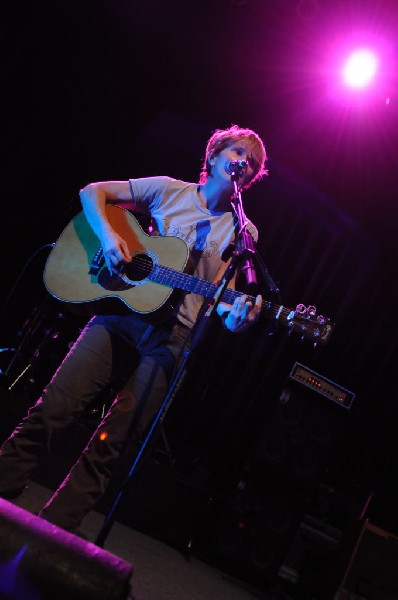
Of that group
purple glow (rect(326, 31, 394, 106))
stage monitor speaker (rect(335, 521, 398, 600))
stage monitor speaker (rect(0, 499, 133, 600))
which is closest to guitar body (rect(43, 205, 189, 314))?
stage monitor speaker (rect(0, 499, 133, 600))

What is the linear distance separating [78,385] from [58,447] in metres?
1.45

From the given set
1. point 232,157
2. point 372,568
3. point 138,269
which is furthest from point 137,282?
point 372,568

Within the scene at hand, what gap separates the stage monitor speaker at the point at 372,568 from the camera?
3555 mm

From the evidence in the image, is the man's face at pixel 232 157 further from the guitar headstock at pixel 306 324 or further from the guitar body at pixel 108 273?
the guitar headstock at pixel 306 324

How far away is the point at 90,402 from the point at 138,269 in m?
0.77

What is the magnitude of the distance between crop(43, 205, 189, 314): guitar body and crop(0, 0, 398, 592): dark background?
1262mm

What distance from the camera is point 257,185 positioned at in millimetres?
5234

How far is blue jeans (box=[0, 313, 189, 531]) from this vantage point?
2.10 meters

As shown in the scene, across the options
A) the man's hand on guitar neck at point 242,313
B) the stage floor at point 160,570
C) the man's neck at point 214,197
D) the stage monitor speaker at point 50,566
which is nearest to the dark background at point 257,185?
the stage floor at point 160,570

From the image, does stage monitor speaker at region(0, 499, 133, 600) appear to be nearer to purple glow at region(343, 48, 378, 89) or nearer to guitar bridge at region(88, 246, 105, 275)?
guitar bridge at region(88, 246, 105, 275)

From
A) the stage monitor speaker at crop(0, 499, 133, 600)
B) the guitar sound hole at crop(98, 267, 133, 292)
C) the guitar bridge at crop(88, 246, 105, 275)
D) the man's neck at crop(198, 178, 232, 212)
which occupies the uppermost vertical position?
the man's neck at crop(198, 178, 232, 212)

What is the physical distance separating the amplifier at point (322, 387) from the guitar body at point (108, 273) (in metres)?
1.78

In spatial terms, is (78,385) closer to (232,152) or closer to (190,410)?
(232,152)

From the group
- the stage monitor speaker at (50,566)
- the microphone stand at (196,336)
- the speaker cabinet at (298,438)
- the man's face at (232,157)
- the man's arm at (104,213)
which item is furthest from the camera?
the speaker cabinet at (298,438)
